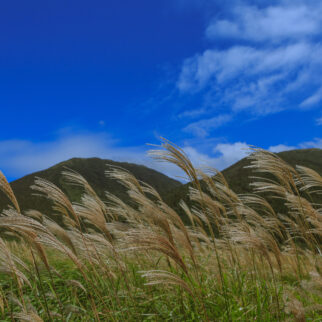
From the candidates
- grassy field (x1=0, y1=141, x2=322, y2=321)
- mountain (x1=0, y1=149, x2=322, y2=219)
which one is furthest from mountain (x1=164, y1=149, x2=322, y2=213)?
grassy field (x1=0, y1=141, x2=322, y2=321)

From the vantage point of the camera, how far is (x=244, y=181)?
49250 mm

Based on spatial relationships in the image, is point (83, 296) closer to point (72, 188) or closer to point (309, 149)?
point (309, 149)

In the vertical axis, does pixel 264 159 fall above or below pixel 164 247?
above

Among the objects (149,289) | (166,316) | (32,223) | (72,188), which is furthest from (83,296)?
(72,188)

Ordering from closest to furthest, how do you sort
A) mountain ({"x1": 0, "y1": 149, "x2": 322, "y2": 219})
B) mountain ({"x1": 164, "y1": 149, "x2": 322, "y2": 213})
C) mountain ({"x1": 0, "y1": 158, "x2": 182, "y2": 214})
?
mountain ({"x1": 164, "y1": 149, "x2": 322, "y2": 213}) < mountain ({"x1": 0, "y1": 149, "x2": 322, "y2": 219}) < mountain ({"x1": 0, "y1": 158, "x2": 182, "y2": 214})

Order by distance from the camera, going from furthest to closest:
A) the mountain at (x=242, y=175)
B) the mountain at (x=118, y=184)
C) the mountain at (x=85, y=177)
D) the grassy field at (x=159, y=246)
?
the mountain at (x=85, y=177) < the mountain at (x=118, y=184) < the mountain at (x=242, y=175) < the grassy field at (x=159, y=246)

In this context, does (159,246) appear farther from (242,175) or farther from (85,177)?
(85,177)

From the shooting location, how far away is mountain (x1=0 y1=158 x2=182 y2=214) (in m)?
67.9

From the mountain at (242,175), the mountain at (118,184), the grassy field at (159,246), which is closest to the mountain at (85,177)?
the mountain at (118,184)

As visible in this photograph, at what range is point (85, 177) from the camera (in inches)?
3962

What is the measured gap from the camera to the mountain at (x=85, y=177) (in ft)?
223

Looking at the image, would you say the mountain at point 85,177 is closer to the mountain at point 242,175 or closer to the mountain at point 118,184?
the mountain at point 118,184

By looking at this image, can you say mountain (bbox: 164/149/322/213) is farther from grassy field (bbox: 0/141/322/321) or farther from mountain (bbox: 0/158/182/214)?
grassy field (bbox: 0/141/322/321)

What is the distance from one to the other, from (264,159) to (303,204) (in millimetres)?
954
